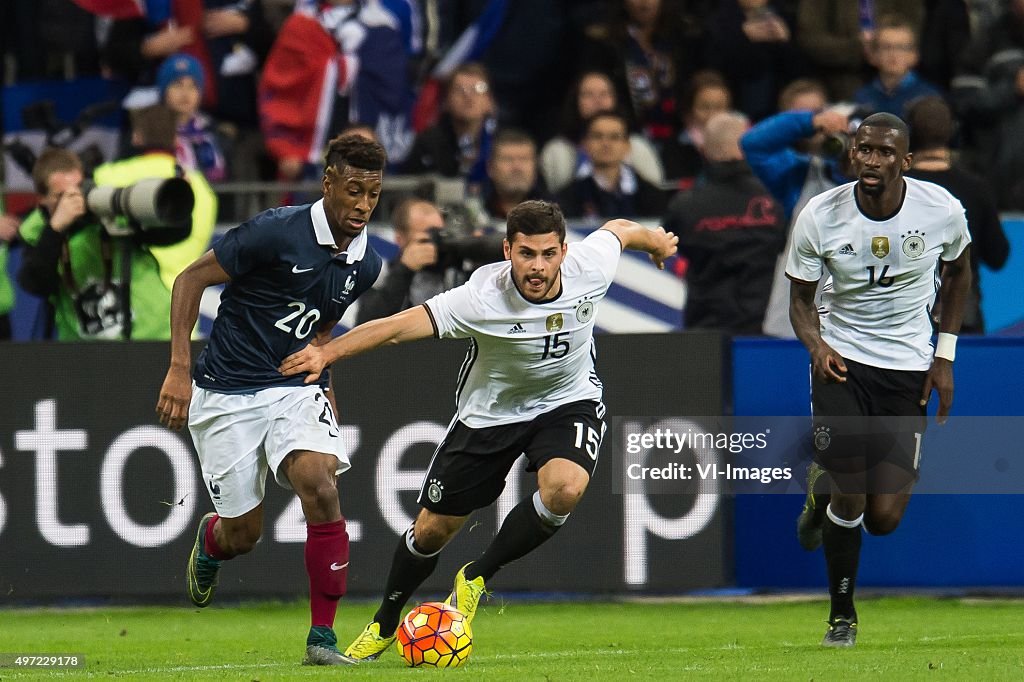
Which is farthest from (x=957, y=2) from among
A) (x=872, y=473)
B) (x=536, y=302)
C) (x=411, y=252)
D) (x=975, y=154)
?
(x=536, y=302)

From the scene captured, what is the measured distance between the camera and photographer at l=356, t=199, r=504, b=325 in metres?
10.6

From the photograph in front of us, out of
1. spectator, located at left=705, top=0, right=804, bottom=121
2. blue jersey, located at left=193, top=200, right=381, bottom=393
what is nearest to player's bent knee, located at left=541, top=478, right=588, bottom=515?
blue jersey, located at left=193, top=200, right=381, bottom=393

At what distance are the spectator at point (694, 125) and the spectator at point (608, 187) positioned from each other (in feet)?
1.56

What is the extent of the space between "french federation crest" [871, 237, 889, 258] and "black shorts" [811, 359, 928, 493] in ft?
1.70

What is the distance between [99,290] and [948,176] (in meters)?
4.74

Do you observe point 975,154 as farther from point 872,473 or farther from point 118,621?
point 118,621

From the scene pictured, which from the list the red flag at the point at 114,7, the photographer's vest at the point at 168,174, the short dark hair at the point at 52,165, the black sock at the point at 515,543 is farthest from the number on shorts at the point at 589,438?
the red flag at the point at 114,7

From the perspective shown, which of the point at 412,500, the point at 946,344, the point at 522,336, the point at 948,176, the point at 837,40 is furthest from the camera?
the point at 837,40

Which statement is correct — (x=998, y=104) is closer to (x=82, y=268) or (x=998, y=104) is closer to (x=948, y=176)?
(x=948, y=176)

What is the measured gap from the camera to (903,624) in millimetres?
9242

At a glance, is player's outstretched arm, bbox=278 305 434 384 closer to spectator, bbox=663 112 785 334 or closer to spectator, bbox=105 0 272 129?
spectator, bbox=663 112 785 334

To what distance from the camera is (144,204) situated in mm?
9797

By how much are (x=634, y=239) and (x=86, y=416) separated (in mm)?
3527

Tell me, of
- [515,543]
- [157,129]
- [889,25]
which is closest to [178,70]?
[157,129]
